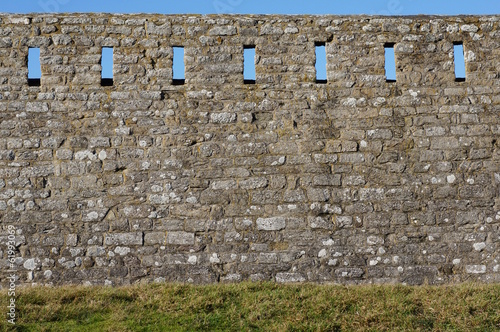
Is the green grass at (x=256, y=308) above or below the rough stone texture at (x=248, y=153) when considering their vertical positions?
below

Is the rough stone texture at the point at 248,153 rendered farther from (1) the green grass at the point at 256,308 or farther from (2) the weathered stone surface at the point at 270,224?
(1) the green grass at the point at 256,308

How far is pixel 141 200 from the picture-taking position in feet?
29.7

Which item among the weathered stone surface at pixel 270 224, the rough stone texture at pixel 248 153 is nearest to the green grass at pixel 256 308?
the rough stone texture at pixel 248 153

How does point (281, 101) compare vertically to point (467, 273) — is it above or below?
above

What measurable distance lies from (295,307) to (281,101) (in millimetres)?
3235

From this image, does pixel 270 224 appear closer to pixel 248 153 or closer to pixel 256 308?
pixel 248 153

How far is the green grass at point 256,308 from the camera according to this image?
23.2ft

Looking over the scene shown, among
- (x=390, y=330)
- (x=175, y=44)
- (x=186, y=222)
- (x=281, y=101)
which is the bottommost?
(x=390, y=330)

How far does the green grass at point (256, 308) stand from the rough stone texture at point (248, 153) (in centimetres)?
70

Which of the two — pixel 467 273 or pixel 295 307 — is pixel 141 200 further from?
pixel 467 273

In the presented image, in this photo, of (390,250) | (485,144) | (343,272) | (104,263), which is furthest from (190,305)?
(485,144)

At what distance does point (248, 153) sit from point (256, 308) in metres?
2.54

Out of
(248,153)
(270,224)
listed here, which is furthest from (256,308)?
(248,153)

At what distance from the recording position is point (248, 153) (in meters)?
9.26
